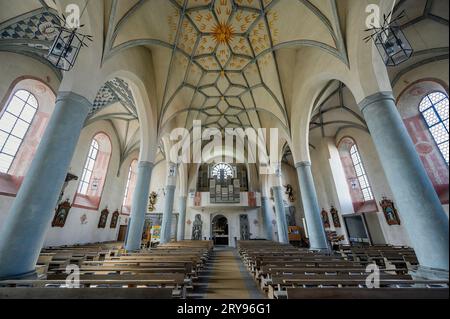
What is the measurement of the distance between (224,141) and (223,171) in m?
3.28

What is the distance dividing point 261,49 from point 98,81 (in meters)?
6.74

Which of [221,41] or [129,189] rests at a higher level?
[221,41]

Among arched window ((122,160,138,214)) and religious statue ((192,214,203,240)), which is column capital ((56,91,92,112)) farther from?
religious statue ((192,214,203,240))

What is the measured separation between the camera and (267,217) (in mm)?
15250

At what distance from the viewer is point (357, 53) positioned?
15.3 feet

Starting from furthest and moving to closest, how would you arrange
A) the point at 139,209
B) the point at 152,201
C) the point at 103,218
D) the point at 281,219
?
the point at 152,201 → the point at 103,218 → the point at 281,219 → the point at 139,209

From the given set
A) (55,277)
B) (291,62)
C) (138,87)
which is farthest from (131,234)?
(291,62)

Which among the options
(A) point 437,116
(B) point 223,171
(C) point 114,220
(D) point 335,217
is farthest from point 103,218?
(A) point 437,116

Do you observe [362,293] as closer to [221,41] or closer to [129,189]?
[221,41]

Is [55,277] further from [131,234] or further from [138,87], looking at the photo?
[138,87]

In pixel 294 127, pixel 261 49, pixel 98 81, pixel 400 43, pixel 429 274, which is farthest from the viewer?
pixel 294 127

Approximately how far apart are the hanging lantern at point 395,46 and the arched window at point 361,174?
11066 millimetres

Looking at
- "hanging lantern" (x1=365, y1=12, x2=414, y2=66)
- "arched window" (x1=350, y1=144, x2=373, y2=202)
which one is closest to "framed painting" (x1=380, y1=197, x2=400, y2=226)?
"arched window" (x1=350, y1=144, x2=373, y2=202)

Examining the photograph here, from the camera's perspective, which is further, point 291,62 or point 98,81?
point 291,62
